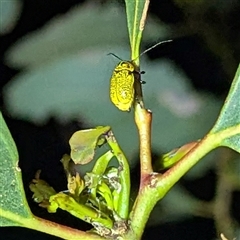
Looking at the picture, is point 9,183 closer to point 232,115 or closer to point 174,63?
point 232,115

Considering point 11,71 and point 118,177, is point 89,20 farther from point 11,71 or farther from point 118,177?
point 118,177

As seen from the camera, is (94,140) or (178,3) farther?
(178,3)

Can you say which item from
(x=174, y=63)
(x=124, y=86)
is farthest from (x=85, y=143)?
(x=174, y=63)

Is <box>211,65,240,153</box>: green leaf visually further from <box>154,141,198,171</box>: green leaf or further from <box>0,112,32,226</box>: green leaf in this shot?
<box>0,112,32,226</box>: green leaf

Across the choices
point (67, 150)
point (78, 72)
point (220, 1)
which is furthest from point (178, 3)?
point (67, 150)

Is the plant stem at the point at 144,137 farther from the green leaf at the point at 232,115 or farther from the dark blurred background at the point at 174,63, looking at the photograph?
the dark blurred background at the point at 174,63
